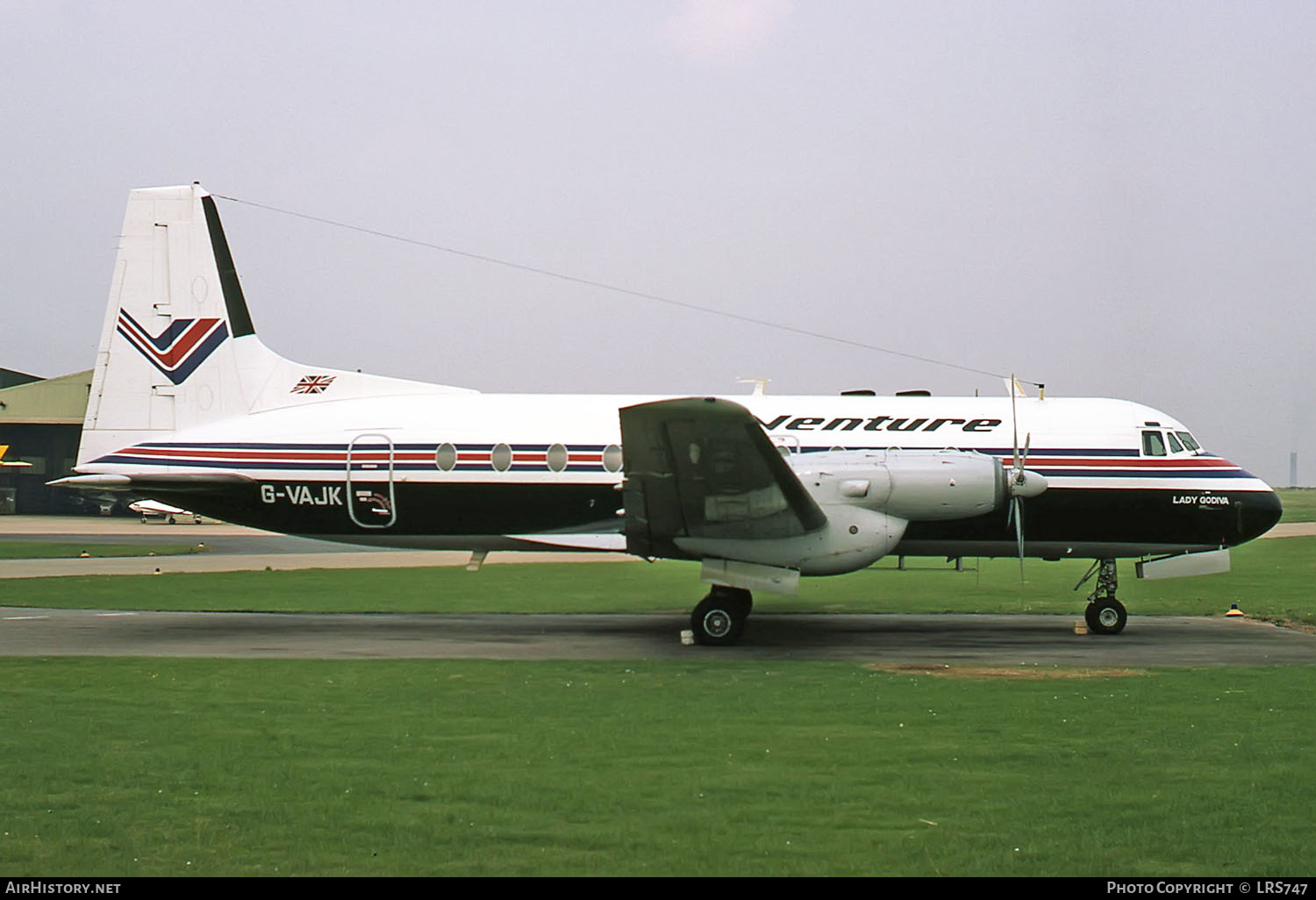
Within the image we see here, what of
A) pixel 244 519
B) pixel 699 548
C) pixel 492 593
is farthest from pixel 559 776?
pixel 492 593

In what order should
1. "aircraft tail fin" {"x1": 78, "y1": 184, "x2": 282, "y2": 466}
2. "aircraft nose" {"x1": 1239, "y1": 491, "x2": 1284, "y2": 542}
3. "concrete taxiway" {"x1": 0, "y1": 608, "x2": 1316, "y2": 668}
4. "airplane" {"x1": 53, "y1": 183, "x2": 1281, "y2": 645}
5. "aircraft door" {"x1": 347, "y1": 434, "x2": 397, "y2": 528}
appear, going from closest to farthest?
1. "concrete taxiway" {"x1": 0, "y1": 608, "x2": 1316, "y2": 668}
2. "airplane" {"x1": 53, "y1": 183, "x2": 1281, "y2": 645}
3. "aircraft nose" {"x1": 1239, "y1": 491, "x2": 1284, "y2": 542}
4. "aircraft door" {"x1": 347, "y1": 434, "x2": 397, "y2": 528}
5. "aircraft tail fin" {"x1": 78, "y1": 184, "x2": 282, "y2": 466}

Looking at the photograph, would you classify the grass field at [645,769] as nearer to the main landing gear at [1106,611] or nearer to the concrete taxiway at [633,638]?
the concrete taxiway at [633,638]

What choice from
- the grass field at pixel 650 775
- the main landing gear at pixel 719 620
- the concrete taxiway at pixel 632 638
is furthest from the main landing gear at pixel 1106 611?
the main landing gear at pixel 719 620

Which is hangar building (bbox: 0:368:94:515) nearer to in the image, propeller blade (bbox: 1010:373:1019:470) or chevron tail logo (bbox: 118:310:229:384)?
chevron tail logo (bbox: 118:310:229:384)

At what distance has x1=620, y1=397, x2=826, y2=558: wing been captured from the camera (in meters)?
13.9

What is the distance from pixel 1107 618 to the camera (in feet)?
55.5

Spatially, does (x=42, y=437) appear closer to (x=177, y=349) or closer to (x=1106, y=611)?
(x=177, y=349)

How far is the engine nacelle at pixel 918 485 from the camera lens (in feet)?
50.3

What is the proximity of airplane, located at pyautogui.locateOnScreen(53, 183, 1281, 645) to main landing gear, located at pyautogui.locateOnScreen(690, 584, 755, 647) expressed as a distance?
3cm

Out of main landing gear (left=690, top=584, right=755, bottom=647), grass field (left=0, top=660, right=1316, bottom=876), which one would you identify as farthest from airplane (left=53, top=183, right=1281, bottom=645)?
grass field (left=0, top=660, right=1316, bottom=876)

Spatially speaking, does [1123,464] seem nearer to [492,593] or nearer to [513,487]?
[513,487]

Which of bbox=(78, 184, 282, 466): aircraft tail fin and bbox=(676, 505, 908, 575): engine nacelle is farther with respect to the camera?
bbox=(78, 184, 282, 466): aircraft tail fin

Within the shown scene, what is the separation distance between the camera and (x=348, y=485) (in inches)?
675
